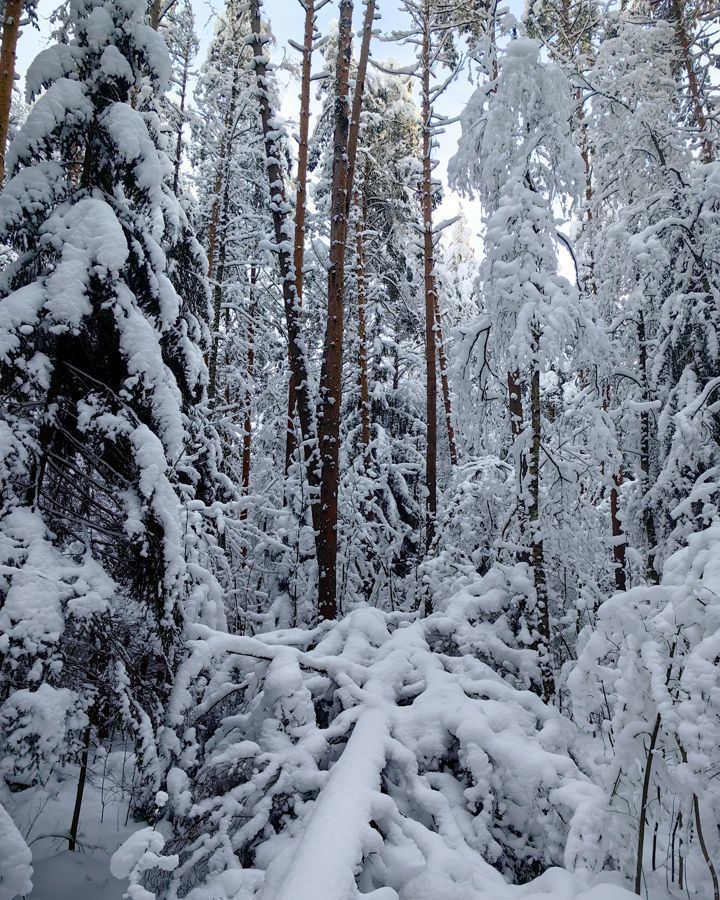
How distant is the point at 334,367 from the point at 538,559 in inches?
139

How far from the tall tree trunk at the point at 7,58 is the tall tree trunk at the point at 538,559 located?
7499 millimetres

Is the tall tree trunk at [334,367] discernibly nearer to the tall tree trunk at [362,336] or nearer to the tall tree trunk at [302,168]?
the tall tree trunk at [302,168]

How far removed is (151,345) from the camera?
12.8 feet

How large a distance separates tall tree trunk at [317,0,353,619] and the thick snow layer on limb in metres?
2.38

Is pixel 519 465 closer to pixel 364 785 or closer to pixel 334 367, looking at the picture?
pixel 334 367

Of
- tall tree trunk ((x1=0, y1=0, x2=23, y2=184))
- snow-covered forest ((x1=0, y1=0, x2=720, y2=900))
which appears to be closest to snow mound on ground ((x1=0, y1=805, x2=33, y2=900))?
snow-covered forest ((x1=0, y1=0, x2=720, y2=900))

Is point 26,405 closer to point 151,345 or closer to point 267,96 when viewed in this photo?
point 151,345

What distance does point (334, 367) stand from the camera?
7.11m

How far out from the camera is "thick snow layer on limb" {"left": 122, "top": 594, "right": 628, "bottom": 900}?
8.11ft

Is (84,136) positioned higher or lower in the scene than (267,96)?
lower

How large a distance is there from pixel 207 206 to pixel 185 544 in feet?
49.1

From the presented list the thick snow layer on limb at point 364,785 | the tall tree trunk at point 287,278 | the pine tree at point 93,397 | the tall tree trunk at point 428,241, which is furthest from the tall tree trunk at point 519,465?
the pine tree at point 93,397

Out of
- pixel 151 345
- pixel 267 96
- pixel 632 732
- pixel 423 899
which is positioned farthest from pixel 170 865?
pixel 267 96

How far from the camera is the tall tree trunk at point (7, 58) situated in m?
7.13
